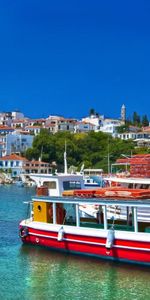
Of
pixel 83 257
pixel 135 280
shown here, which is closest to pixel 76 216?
pixel 83 257

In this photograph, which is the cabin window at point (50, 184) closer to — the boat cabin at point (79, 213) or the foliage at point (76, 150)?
the boat cabin at point (79, 213)

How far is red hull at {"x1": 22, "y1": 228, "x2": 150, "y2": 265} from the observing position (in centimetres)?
1927

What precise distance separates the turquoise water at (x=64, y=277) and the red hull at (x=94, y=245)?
302 mm

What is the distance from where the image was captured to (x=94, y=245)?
20578mm

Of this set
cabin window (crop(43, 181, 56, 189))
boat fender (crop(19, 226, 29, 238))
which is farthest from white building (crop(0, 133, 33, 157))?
boat fender (crop(19, 226, 29, 238))

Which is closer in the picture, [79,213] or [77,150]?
[79,213]

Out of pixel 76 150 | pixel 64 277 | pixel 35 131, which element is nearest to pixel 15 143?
pixel 35 131

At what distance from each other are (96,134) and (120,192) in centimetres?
11039

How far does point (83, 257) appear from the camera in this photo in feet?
68.8

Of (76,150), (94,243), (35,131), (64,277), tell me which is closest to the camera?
(64,277)

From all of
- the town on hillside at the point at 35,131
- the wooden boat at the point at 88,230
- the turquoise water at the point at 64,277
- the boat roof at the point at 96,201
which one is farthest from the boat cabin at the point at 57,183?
the town on hillside at the point at 35,131

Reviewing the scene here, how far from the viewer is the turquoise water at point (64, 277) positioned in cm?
1658

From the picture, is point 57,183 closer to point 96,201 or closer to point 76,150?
point 96,201

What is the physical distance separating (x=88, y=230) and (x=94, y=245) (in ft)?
2.07
